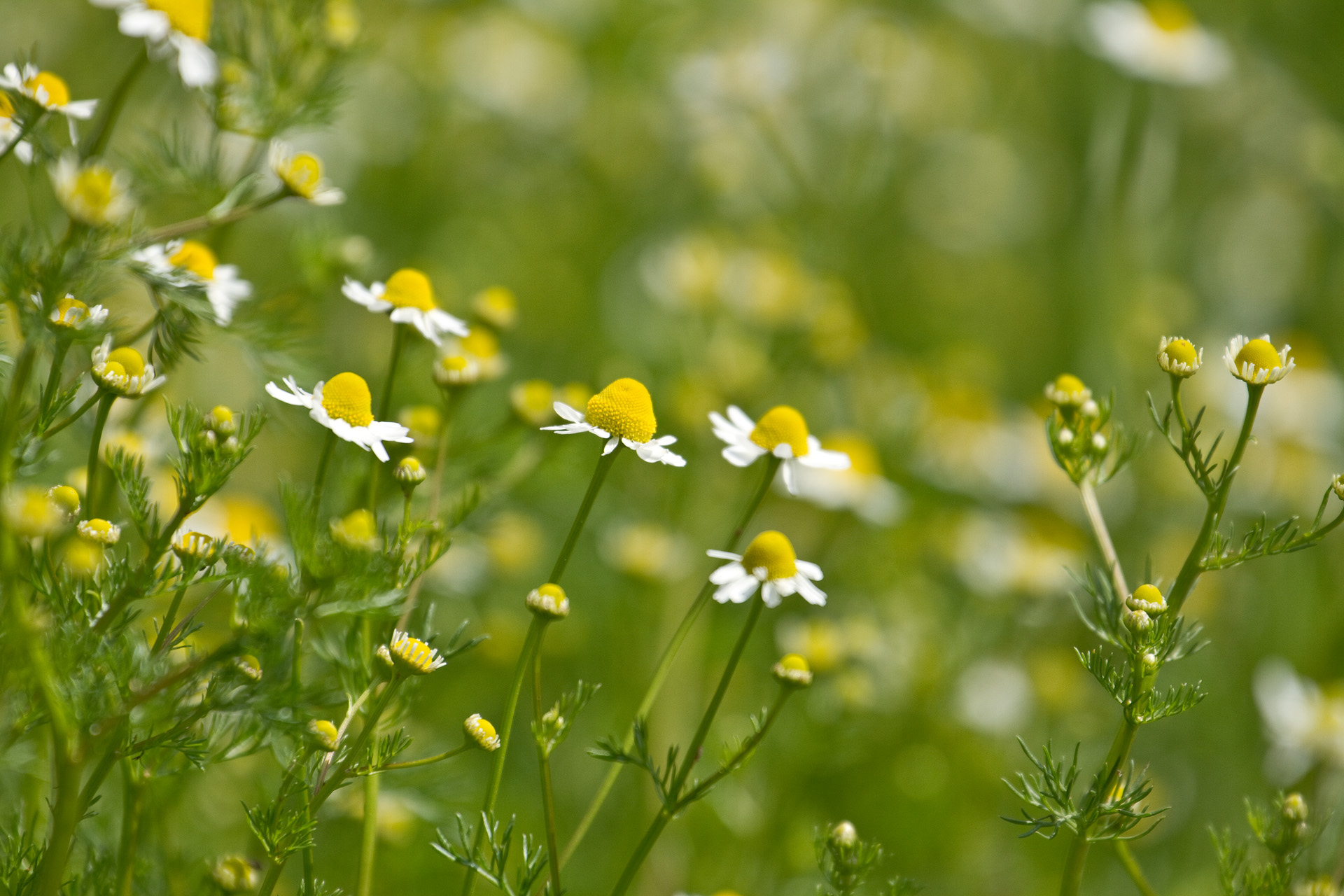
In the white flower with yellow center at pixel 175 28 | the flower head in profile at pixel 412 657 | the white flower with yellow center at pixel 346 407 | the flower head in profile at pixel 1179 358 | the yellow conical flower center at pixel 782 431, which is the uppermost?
the white flower with yellow center at pixel 175 28

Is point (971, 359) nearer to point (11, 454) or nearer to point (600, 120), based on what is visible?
point (600, 120)

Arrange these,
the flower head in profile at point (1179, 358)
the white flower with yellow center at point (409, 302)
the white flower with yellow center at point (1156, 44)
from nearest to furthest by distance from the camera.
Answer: the flower head in profile at point (1179, 358)
the white flower with yellow center at point (409, 302)
the white flower with yellow center at point (1156, 44)

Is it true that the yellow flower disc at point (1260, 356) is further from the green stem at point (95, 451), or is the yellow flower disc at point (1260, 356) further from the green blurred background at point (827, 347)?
the green stem at point (95, 451)

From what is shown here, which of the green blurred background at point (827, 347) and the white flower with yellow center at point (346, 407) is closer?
the white flower with yellow center at point (346, 407)

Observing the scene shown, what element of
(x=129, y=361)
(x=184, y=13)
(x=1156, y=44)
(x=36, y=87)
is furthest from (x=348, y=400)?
(x=1156, y=44)

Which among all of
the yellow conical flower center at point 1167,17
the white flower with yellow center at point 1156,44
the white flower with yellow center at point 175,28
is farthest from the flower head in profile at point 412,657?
the yellow conical flower center at point 1167,17

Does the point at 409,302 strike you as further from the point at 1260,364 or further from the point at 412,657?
the point at 1260,364

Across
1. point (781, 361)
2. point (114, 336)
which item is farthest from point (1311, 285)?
point (114, 336)
